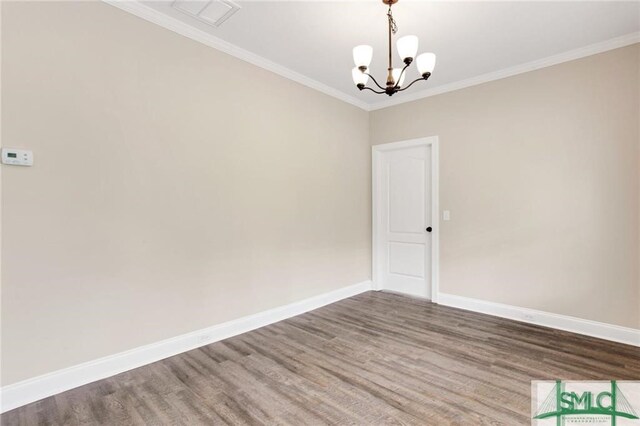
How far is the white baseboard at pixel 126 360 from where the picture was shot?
2.04 metres

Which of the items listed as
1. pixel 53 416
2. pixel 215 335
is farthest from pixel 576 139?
pixel 53 416

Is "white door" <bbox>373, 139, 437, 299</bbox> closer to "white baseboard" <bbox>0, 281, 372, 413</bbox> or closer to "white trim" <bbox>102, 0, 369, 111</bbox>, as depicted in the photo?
"white trim" <bbox>102, 0, 369, 111</bbox>

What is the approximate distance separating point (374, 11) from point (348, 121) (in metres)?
2.07

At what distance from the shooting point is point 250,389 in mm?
2217

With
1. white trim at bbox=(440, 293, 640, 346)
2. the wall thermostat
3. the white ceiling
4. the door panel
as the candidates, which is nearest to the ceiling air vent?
the white ceiling

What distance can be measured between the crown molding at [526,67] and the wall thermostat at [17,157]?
4.07m

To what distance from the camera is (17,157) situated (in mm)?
2000

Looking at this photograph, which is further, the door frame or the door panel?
the door panel

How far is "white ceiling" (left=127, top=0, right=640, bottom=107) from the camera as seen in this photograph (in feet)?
8.11

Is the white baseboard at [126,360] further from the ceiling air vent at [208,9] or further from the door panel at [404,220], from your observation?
the ceiling air vent at [208,9]

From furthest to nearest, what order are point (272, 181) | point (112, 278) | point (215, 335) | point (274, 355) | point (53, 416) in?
point (272, 181), point (215, 335), point (274, 355), point (112, 278), point (53, 416)

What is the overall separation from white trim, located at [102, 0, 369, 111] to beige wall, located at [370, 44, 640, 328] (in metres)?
1.65

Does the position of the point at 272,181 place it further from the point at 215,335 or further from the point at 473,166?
the point at 473,166

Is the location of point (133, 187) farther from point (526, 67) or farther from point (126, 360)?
point (526, 67)
